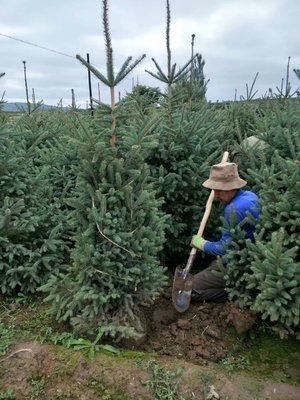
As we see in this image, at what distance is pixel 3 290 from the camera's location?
441cm

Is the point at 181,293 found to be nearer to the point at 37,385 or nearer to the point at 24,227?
the point at 37,385

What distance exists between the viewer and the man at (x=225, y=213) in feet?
13.7

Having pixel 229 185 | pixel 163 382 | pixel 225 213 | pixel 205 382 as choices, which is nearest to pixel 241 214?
pixel 225 213

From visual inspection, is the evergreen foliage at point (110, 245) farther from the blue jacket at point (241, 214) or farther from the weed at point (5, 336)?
the blue jacket at point (241, 214)

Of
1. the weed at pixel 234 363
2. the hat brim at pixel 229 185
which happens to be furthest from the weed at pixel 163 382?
the hat brim at pixel 229 185

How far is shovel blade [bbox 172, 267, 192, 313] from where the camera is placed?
4.36 metres

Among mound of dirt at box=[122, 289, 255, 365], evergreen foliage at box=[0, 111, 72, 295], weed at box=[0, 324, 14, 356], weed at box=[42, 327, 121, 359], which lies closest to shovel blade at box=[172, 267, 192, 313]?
mound of dirt at box=[122, 289, 255, 365]

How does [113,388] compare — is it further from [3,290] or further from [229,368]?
[3,290]

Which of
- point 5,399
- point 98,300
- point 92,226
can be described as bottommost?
point 5,399

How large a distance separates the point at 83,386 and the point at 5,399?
659 mm

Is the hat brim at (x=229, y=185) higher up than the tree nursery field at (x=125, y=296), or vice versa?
the hat brim at (x=229, y=185)

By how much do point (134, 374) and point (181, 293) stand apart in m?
1.26

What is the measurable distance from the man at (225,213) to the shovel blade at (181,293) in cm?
18

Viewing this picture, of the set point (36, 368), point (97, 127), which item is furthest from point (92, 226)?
point (36, 368)
